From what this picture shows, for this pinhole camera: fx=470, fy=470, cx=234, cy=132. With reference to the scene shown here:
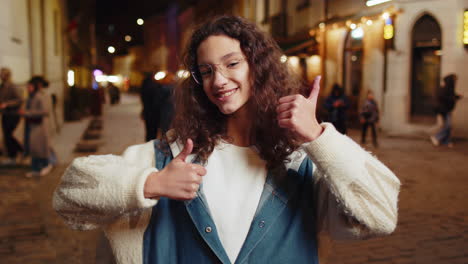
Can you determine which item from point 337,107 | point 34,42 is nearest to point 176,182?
point 337,107

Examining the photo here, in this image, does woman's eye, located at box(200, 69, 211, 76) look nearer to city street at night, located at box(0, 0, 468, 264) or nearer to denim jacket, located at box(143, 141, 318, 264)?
city street at night, located at box(0, 0, 468, 264)

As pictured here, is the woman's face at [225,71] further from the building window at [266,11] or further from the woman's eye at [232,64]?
the building window at [266,11]

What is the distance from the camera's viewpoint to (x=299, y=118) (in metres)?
1.47

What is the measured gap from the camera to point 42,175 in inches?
325

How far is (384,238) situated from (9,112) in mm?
7314

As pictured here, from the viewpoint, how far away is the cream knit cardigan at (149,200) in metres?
1.46

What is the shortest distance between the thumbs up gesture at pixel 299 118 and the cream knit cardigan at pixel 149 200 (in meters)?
0.03

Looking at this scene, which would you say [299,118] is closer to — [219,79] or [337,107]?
[219,79]

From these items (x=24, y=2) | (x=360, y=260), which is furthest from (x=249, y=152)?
(x=24, y=2)

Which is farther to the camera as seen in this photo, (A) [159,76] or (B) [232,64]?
(A) [159,76]

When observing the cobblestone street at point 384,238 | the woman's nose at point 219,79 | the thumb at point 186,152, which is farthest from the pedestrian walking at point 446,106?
the thumb at point 186,152

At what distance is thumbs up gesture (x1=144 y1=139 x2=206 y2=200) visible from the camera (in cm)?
147

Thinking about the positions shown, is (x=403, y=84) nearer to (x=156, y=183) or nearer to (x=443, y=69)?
(x=443, y=69)

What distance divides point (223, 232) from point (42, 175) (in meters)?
7.47
